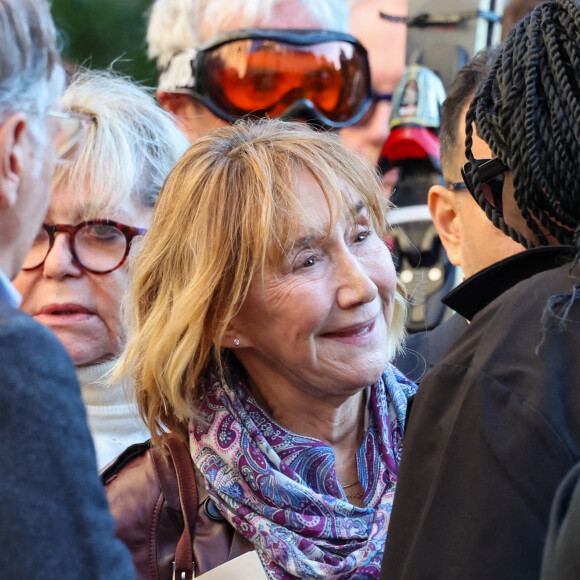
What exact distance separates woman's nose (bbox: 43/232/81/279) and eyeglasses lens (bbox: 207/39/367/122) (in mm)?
1069

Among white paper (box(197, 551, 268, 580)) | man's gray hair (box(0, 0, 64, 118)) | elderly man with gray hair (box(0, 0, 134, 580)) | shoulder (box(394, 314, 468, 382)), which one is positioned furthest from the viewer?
shoulder (box(394, 314, 468, 382))

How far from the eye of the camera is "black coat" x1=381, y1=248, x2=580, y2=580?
0.99 m

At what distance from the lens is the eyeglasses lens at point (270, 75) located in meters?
3.33

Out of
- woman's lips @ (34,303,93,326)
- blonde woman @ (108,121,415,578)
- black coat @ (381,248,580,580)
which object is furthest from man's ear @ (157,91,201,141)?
black coat @ (381,248,580,580)

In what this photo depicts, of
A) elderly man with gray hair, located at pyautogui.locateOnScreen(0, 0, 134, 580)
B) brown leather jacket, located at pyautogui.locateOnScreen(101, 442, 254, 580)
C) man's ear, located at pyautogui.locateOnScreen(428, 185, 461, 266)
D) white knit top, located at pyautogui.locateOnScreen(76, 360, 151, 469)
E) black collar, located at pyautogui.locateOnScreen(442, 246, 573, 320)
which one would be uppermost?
black collar, located at pyautogui.locateOnScreen(442, 246, 573, 320)

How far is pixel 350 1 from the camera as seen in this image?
11.5ft

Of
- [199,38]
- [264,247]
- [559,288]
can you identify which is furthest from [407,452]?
[199,38]

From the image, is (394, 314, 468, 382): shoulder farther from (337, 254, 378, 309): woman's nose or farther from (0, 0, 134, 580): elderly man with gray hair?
(0, 0, 134, 580): elderly man with gray hair

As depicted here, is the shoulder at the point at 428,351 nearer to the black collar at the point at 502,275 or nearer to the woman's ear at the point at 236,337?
the woman's ear at the point at 236,337

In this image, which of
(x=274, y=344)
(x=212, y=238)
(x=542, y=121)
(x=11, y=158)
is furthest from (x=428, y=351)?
(x=11, y=158)

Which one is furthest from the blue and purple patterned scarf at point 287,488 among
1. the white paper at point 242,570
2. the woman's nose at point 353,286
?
the woman's nose at point 353,286

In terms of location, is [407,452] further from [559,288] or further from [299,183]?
[299,183]

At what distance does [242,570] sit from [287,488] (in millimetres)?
249

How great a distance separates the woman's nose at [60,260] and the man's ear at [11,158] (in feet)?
4.51
